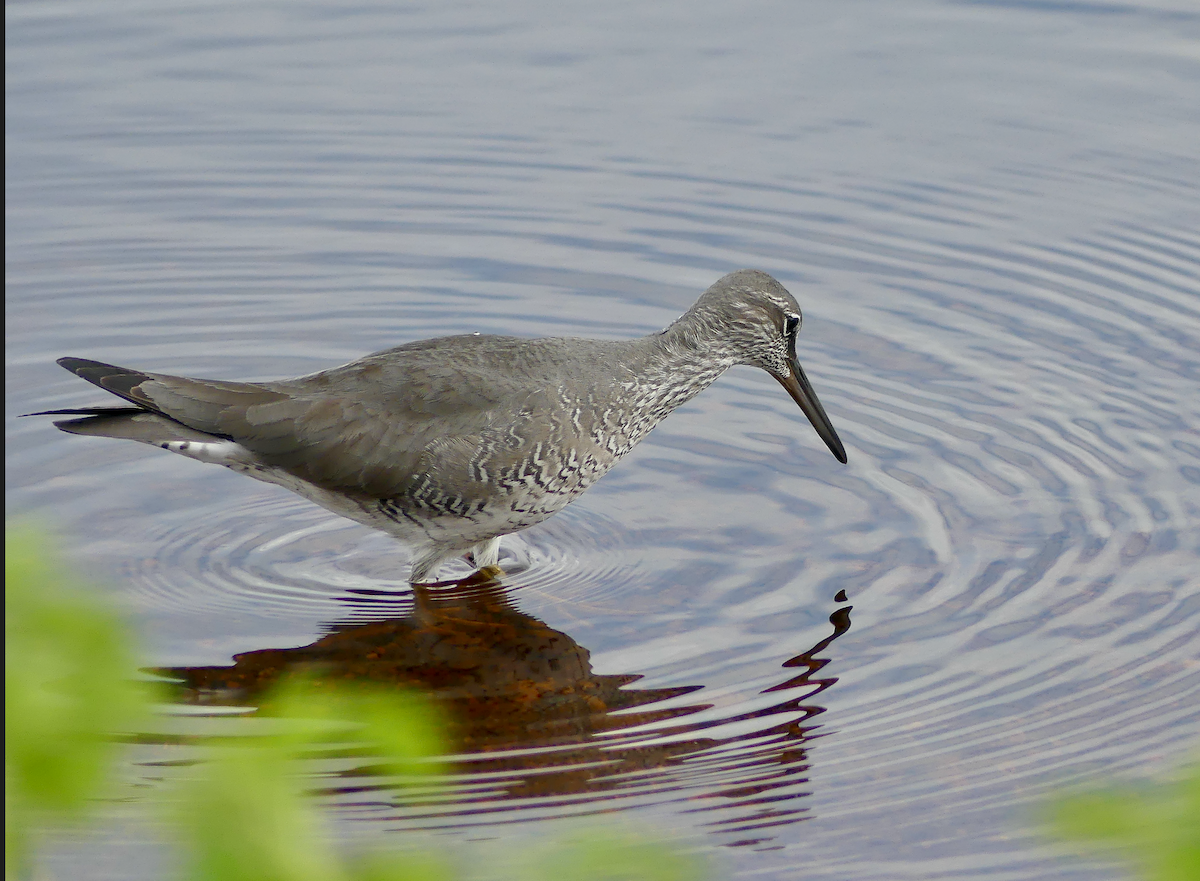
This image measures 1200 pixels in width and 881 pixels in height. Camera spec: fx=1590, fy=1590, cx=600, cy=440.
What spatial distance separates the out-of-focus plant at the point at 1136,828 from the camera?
2121mm

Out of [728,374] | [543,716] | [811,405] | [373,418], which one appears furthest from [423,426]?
[728,374]

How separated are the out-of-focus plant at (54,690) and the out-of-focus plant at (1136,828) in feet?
4.15

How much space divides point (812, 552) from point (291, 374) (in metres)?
3.92

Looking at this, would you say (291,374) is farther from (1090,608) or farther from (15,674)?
(15,674)

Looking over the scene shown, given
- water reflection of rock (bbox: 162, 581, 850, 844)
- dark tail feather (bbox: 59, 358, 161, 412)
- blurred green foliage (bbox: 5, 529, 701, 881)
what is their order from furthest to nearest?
1. dark tail feather (bbox: 59, 358, 161, 412)
2. water reflection of rock (bbox: 162, 581, 850, 844)
3. blurred green foliage (bbox: 5, 529, 701, 881)

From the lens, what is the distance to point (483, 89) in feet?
47.9

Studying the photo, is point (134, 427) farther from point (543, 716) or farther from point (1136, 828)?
point (1136, 828)

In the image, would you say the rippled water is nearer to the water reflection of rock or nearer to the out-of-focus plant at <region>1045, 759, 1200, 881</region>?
the water reflection of rock

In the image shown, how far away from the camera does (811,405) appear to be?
9.39 m

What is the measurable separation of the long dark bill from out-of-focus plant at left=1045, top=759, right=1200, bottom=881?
7078 millimetres

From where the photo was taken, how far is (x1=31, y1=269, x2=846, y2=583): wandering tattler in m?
8.18

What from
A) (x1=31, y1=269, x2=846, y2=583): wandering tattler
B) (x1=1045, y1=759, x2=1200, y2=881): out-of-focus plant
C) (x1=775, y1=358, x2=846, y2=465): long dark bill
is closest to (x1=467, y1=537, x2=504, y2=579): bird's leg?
(x1=31, y1=269, x2=846, y2=583): wandering tattler

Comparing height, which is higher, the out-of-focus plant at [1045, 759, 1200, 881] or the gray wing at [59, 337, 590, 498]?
the out-of-focus plant at [1045, 759, 1200, 881]

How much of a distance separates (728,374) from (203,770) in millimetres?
9476
